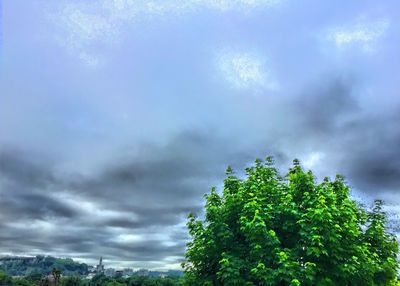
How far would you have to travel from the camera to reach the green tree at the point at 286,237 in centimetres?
2239

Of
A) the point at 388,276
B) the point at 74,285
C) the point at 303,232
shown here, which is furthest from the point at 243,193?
the point at 74,285

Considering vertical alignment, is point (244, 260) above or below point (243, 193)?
below

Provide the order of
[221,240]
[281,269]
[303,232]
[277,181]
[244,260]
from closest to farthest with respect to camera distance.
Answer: [281,269], [303,232], [244,260], [221,240], [277,181]

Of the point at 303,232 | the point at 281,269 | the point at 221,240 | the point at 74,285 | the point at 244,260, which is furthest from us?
the point at 74,285

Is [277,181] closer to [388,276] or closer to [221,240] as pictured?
[221,240]

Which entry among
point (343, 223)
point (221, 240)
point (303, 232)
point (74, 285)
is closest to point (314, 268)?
point (303, 232)

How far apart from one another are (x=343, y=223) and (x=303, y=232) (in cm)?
348

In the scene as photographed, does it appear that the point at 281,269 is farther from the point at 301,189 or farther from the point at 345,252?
the point at 301,189

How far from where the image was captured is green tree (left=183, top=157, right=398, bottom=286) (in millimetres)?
22391

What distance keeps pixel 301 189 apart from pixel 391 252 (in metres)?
9.32

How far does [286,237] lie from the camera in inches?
1010

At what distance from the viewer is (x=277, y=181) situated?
94.6 feet

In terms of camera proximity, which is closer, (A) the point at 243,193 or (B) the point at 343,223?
(B) the point at 343,223

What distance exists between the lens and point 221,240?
85.3 feet
